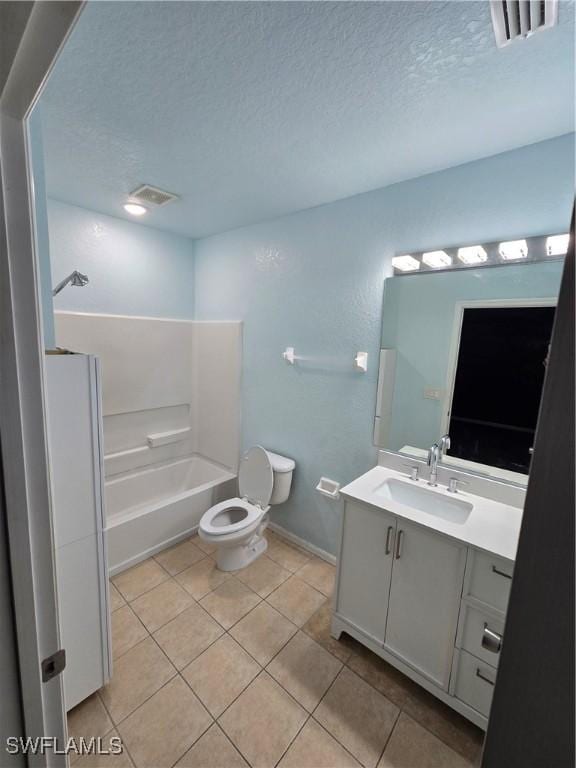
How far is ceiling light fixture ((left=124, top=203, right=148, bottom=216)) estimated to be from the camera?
7.81 feet

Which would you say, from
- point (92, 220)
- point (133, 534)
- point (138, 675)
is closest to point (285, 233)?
point (92, 220)

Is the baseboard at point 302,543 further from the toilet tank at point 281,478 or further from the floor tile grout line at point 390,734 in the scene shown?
the floor tile grout line at point 390,734

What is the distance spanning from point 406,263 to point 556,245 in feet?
2.27

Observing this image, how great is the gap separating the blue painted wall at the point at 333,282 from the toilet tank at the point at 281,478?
0.09 m

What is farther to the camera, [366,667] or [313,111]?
[366,667]

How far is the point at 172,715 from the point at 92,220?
3.09m

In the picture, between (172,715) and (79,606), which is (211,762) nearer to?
(172,715)

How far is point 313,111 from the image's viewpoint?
1.36m

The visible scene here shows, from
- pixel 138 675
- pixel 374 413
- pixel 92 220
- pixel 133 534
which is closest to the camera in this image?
pixel 138 675

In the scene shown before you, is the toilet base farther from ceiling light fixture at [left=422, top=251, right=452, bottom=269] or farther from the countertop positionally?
ceiling light fixture at [left=422, top=251, right=452, bottom=269]

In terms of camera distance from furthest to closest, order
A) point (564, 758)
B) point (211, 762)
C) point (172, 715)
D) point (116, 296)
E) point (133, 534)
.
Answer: point (116, 296) < point (133, 534) < point (172, 715) < point (211, 762) < point (564, 758)

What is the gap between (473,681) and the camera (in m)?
1.38

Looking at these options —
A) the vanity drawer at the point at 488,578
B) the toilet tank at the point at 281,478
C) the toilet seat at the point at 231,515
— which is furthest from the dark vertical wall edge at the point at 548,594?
the toilet tank at the point at 281,478

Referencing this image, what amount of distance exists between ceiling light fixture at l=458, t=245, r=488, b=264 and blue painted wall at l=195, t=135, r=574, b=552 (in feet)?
0.20
